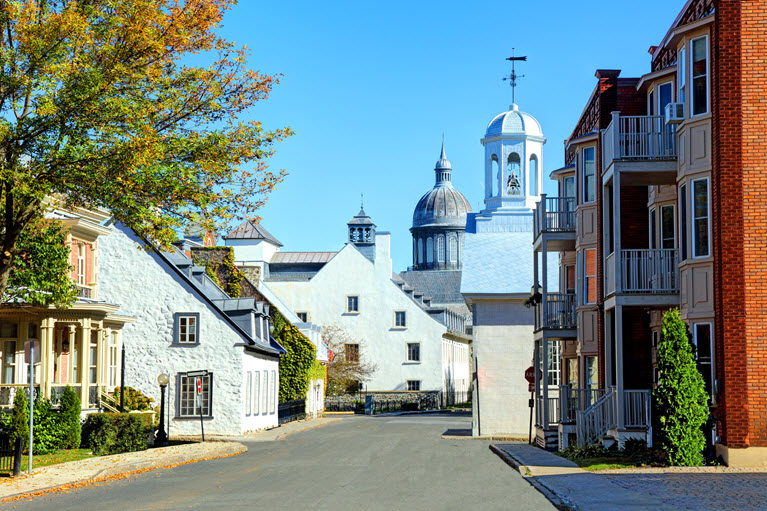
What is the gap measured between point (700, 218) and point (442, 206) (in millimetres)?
145102

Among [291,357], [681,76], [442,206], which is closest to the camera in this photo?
[681,76]

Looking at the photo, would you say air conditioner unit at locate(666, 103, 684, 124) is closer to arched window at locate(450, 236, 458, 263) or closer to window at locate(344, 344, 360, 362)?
window at locate(344, 344, 360, 362)

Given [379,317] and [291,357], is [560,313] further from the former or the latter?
[379,317]

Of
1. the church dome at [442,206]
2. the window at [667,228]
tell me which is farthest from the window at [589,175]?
the church dome at [442,206]

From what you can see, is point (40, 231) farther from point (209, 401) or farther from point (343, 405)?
point (343, 405)

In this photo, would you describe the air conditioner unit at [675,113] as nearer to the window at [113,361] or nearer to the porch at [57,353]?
the porch at [57,353]

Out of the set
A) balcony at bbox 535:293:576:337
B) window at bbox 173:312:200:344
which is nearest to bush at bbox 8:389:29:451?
balcony at bbox 535:293:576:337

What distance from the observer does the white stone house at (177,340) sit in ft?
130

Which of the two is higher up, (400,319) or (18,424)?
(400,319)

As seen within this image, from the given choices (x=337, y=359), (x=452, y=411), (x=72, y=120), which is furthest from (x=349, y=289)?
(x=72, y=120)

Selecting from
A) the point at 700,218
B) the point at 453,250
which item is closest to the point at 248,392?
the point at 700,218

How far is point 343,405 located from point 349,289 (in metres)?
9.21

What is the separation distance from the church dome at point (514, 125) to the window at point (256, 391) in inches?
620

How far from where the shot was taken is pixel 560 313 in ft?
Result: 112
